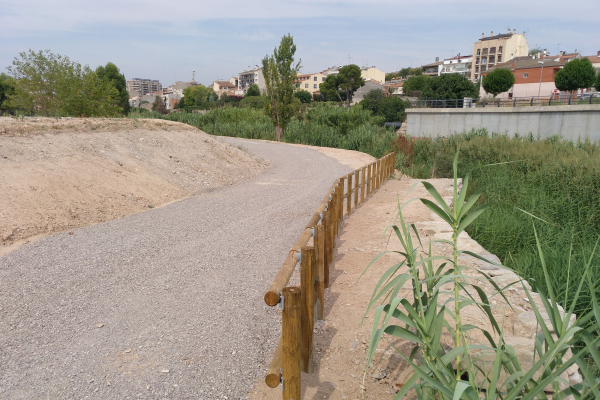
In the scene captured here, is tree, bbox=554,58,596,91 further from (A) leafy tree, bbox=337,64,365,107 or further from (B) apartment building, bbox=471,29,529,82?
(B) apartment building, bbox=471,29,529,82

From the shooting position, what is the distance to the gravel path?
3.35m

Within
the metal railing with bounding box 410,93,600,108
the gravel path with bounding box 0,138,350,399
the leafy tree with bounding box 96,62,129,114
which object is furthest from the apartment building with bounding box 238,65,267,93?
the gravel path with bounding box 0,138,350,399

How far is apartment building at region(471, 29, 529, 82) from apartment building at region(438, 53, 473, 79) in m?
4.36

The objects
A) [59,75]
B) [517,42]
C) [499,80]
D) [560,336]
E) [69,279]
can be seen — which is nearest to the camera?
[560,336]

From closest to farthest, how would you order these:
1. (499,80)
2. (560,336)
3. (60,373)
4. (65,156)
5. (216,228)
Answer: (560,336) → (60,373) → (216,228) → (65,156) → (499,80)

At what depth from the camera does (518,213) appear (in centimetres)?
878

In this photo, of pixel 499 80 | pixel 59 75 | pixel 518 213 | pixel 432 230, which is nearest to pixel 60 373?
pixel 432 230

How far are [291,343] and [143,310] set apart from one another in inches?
97.1

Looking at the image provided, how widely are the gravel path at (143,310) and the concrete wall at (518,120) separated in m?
17.6

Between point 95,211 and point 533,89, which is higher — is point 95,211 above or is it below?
below

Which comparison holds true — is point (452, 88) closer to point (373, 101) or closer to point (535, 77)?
point (373, 101)

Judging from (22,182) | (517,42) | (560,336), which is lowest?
(22,182)

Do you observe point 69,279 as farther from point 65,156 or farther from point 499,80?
point 499,80

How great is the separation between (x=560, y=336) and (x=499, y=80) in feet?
216
